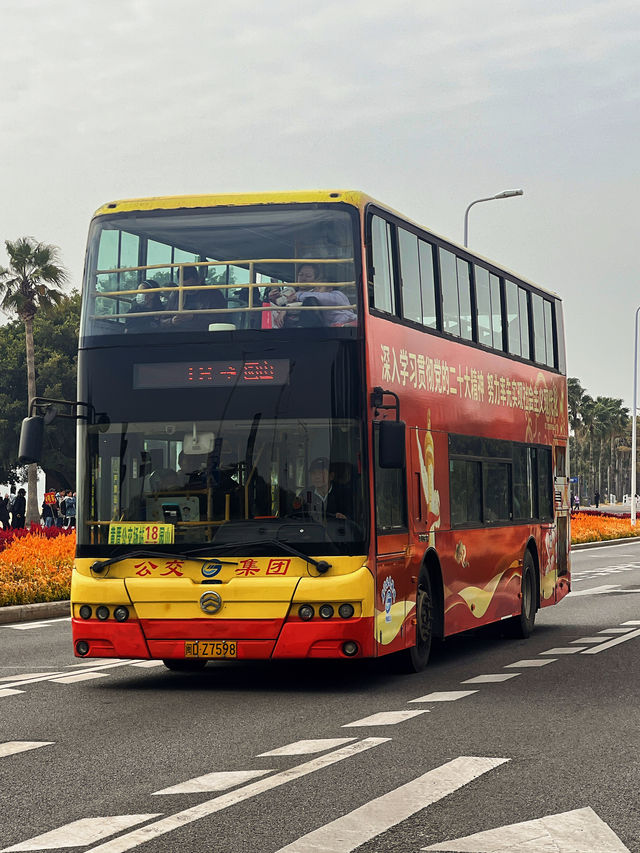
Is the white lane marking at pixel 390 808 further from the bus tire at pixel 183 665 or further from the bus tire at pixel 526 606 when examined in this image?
the bus tire at pixel 526 606

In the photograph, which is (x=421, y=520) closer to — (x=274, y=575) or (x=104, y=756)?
(x=274, y=575)

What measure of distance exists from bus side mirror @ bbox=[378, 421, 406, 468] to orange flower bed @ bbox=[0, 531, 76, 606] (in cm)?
1018

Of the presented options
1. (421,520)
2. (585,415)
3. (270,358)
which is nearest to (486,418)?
(421,520)

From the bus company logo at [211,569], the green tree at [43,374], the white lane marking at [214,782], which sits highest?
the green tree at [43,374]

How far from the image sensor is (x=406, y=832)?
251 inches

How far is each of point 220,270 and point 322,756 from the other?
478cm

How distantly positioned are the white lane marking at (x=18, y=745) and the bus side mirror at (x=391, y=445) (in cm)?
364

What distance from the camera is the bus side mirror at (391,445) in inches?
452

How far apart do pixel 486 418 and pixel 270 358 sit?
4.47 metres

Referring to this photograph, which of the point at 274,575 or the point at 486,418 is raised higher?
the point at 486,418

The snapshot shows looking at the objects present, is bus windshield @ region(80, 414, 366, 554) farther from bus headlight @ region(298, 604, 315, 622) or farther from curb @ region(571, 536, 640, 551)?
curb @ region(571, 536, 640, 551)

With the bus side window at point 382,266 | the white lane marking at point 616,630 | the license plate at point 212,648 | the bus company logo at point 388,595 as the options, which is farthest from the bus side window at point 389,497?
the white lane marking at point 616,630

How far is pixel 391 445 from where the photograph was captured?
454 inches

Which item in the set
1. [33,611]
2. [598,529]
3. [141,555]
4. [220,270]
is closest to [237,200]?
[220,270]
